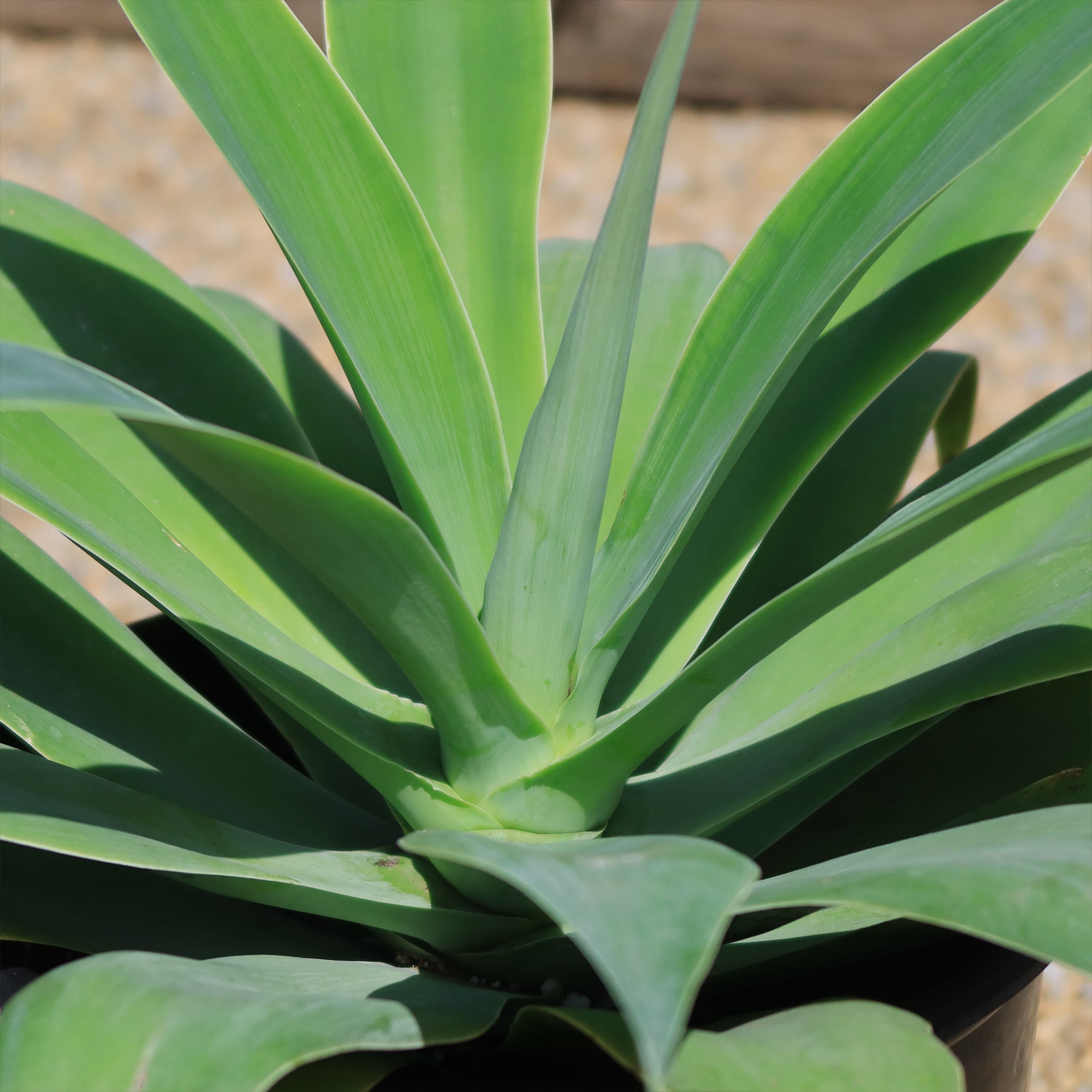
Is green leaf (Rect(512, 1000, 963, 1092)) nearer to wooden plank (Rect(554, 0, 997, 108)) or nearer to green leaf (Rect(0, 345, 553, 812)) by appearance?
green leaf (Rect(0, 345, 553, 812))

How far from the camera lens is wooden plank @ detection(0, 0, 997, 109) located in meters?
2.56

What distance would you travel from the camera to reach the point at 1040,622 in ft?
1.81

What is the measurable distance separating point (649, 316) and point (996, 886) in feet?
1.76

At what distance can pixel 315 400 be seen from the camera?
2.91 feet

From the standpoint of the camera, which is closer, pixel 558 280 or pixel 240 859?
pixel 240 859

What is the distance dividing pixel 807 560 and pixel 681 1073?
448 millimetres

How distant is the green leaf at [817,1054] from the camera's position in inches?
16.4

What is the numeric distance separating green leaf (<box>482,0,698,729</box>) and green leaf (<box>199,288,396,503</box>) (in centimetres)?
30

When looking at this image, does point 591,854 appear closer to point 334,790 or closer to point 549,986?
point 549,986

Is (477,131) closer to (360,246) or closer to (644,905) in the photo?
(360,246)

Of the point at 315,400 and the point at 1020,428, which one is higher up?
the point at 315,400

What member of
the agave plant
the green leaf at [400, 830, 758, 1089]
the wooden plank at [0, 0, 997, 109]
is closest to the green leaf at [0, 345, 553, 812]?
the agave plant

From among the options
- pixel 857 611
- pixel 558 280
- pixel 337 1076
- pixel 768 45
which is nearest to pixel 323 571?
pixel 337 1076

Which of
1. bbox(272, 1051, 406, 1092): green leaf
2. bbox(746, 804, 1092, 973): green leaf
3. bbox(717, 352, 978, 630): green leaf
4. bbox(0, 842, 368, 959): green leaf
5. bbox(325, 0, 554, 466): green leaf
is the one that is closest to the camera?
bbox(746, 804, 1092, 973): green leaf
